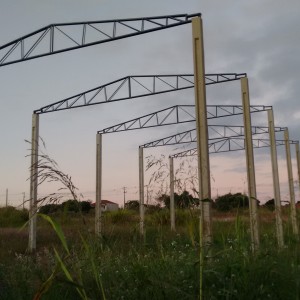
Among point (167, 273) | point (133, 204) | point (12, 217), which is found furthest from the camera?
point (12, 217)

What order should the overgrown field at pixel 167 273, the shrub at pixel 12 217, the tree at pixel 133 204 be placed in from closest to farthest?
the overgrown field at pixel 167 273 < the tree at pixel 133 204 < the shrub at pixel 12 217

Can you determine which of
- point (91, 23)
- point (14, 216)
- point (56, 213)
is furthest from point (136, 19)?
point (14, 216)

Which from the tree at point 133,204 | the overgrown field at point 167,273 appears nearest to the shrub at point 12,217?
the tree at point 133,204

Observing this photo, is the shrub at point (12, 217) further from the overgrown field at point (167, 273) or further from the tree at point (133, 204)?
the overgrown field at point (167, 273)

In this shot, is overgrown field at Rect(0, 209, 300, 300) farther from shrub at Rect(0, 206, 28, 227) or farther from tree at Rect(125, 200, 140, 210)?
shrub at Rect(0, 206, 28, 227)

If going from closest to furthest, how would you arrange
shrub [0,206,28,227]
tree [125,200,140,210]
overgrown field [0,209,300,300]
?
1. overgrown field [0,209,300,300]
2. tree [125,200,140,210]
3. shrub [0,206,28,227]

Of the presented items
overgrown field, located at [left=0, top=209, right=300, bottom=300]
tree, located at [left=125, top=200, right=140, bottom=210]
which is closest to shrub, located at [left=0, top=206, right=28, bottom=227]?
tree, located at [left=125, top=200, right=140, bottom=210]

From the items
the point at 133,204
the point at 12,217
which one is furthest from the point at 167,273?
the point at 12,217

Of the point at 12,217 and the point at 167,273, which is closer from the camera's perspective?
the point at 167,273

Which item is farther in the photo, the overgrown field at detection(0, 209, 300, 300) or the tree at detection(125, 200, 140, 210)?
the tree at detection(125, 200, 140, 210)

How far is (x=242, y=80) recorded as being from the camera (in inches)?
575

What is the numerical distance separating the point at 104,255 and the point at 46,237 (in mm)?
14939

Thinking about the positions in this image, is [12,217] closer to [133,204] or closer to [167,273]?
[133,204]

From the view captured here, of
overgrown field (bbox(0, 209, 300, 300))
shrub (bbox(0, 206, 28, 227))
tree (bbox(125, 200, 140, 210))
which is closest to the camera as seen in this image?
overgrown field (bbox(0, 209, 300, 300))
